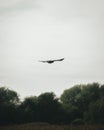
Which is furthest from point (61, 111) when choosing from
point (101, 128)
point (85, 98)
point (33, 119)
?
point (101, 128)

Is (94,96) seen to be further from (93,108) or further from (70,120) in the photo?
(93,108)

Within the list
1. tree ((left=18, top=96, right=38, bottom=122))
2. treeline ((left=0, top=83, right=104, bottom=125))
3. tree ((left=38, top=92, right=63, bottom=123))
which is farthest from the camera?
tree ((left=38, top=92, right=63, bottom=123))

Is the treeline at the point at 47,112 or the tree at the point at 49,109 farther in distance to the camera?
the tree at the point at 49,109

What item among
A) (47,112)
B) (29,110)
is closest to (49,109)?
(47,112)

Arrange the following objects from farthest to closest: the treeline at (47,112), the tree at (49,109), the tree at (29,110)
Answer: the tree at (49,109), the tree at (29,110), the treeline at (47,112)

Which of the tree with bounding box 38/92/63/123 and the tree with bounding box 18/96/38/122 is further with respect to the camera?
the tree with bounding box 38/92/63/123

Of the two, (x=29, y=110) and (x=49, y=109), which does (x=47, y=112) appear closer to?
(x=49, y=109)

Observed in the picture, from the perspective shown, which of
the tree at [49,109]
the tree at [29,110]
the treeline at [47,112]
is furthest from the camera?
the tree at [49,109]

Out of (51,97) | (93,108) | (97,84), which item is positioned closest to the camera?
(93,108)

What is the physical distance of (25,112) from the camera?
73.7 metres

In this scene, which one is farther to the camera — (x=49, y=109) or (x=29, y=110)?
(x=49, y=109)

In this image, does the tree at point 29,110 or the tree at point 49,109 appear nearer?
the tree at point 29,110

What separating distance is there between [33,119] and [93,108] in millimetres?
15169

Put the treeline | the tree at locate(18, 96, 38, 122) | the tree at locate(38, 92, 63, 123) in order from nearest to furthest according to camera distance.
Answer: the treeline → the tree at locate(18, 96, 38, 122) → the tree at locate(38, 92, 63, 123)
